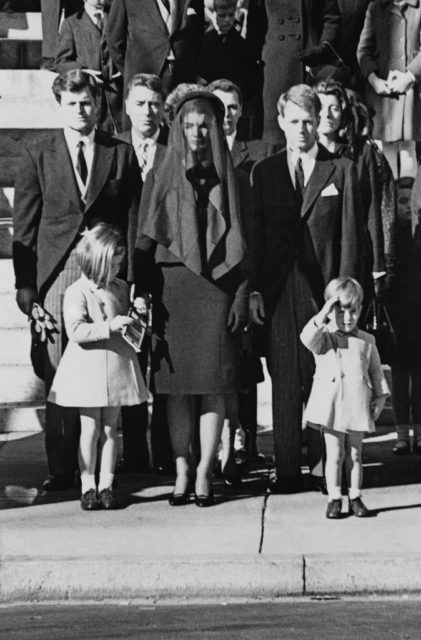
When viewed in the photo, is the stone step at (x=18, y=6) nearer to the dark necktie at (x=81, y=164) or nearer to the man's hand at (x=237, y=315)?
the dark necktie at (x=81, y=164)

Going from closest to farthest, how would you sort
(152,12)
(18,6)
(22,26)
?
1. (152,12)
2. (22,26)
3. (18,6)

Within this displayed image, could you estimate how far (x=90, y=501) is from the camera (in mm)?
10117

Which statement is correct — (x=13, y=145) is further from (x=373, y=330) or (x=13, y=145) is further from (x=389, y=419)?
(x=373, y=330)

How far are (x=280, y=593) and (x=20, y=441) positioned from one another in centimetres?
386

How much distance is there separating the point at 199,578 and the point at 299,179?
267cm

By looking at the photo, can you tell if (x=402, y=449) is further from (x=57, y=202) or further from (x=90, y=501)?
(x=57, y=202)

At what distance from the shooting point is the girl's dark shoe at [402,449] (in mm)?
11852

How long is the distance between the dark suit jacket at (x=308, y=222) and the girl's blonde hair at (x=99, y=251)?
0.85m

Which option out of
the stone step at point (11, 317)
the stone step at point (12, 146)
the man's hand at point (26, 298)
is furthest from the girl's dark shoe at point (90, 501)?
the stone step at point (12, 146)

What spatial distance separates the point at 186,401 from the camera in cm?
1028

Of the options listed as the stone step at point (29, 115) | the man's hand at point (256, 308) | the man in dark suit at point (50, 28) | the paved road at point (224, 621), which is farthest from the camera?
the stone step at point (29, 115)

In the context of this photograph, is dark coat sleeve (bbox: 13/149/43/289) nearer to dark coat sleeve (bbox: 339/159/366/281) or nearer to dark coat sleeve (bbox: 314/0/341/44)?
dark coat sleeve (bbox: 339/159/366/281)

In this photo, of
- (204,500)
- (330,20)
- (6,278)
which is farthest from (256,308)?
(6,278)

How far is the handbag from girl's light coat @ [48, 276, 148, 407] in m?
1.48
